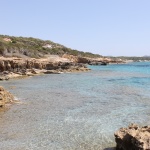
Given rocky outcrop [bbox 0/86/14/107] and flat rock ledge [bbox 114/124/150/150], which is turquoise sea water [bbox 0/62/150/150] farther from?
flat rock ledge [bbox 114/124/150/150]

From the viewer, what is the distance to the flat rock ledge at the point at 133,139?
9406 mm

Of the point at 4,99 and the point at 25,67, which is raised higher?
the point at 25,67

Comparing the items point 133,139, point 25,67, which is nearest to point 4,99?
point 133,139

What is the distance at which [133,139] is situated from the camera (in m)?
9.82

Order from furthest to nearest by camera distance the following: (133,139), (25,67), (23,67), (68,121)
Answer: (25,67), (23,67), (68,121), (133,139)

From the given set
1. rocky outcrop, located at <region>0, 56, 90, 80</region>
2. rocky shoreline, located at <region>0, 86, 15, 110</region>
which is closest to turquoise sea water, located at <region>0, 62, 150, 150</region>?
rocky shoreline, located at <region>0, 86, 15, 110</region>

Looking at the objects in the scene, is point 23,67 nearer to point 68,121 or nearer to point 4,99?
point 4,99

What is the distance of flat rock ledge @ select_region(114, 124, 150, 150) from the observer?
941cm

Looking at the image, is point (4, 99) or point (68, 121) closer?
point (68, 121)

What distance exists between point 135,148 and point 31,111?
35.9 ft

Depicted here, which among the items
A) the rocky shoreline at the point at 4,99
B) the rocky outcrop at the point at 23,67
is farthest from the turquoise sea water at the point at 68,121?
the rocky outcrop at the point at 23,67

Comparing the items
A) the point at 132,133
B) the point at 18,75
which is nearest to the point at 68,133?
the point at 132,133

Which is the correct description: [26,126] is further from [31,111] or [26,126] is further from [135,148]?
[135,148]

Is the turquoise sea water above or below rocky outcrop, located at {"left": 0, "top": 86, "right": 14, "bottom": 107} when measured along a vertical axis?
below
